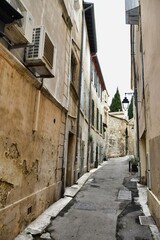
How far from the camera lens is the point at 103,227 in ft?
14.5

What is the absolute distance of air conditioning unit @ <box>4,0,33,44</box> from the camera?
3.12 m

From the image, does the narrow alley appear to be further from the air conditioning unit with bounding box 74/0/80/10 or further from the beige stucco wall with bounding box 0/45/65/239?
the air conditioning unit with bounding box 74/0/80/10

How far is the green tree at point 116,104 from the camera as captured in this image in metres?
43.1

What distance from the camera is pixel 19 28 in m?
3.18

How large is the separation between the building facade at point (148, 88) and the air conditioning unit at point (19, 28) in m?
2.61

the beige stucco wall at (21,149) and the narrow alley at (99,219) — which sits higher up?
the beige stucco wall at (21,149)

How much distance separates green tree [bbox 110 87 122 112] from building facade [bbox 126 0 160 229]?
33.5m

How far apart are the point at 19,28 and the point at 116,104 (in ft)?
136

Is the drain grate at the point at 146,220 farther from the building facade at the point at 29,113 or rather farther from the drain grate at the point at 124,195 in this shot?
the building facade at the point at 29,113

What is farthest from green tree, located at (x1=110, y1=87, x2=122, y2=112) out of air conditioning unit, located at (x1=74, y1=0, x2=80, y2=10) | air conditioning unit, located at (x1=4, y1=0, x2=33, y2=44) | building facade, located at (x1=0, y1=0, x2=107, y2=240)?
air conditioning unit, located at (x1=4, y1=0, x2=33, y2=44)

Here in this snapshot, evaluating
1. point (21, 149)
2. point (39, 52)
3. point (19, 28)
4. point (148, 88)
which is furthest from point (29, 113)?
point (148, 88)

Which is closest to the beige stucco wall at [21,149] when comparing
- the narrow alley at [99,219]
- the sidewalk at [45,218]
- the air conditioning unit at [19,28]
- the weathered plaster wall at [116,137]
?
the sidewalk at [45,218]

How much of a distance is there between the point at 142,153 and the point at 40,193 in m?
6.47

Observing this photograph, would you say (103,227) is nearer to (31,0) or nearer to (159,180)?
(159,180)
